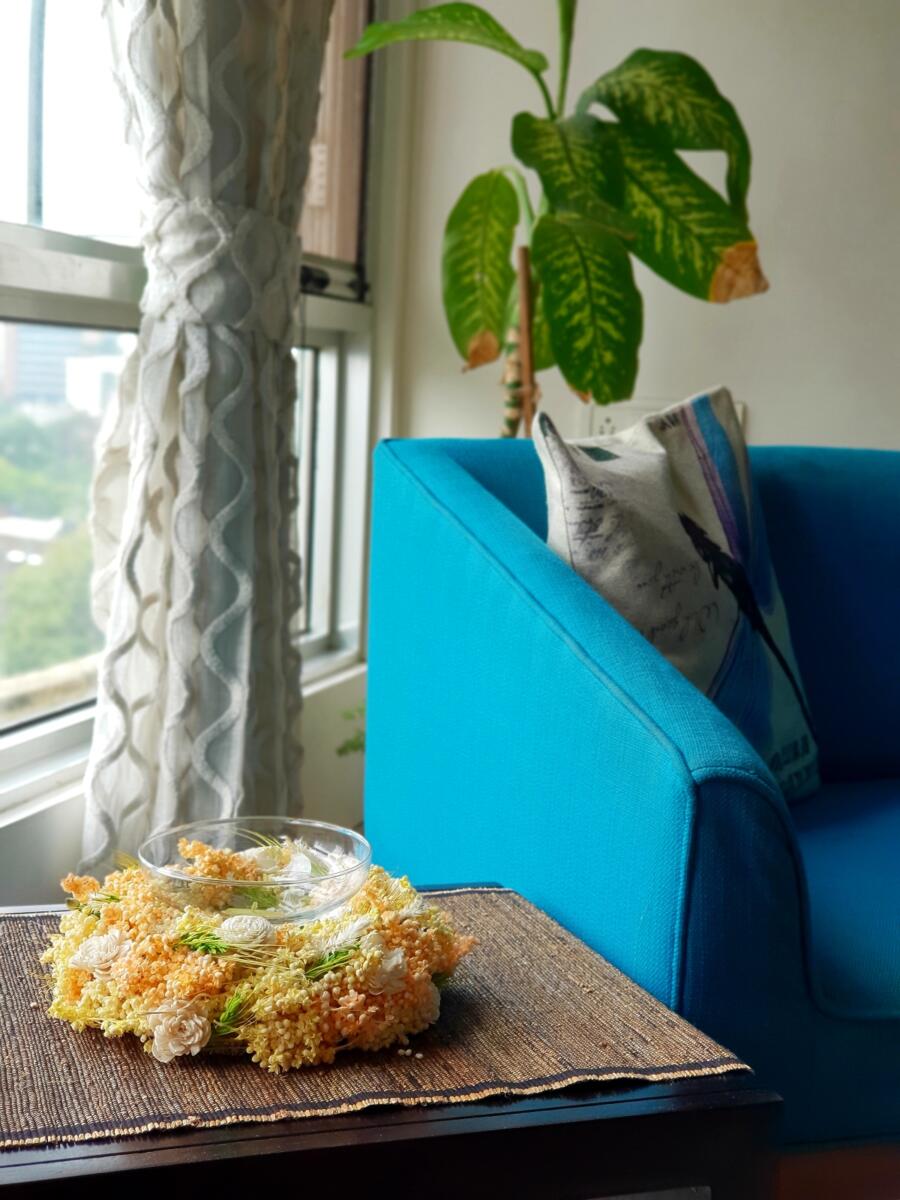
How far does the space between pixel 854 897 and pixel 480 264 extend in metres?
1.41

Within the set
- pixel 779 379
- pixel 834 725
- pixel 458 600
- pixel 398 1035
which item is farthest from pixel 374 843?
pixel 779 379

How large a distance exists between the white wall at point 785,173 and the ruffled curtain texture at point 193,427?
935mm

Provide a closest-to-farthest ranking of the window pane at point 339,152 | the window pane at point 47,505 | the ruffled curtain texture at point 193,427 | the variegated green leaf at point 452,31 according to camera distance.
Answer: the ruffled curtain texture at point 193,427 < the window pane at point 47,505 < the variegated green leaf at point 452,31 < the window pane at point 339,152

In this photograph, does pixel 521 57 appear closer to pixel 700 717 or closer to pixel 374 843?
pixel 374 843

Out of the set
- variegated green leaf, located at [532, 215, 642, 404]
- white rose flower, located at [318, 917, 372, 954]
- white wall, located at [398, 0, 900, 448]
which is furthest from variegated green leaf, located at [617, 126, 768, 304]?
white rose flower, located at [318, 917, 372, 954]

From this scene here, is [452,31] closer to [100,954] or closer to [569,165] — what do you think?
[569,165]

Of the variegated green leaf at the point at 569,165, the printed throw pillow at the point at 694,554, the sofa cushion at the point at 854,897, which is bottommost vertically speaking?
the sofa cushion at the point at 854,897

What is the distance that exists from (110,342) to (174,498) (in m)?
0.34

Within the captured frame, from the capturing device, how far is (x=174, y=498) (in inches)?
61.2

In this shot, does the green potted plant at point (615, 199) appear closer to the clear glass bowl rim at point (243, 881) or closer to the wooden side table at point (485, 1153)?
the clear glass bowl rim at point (243, 881)

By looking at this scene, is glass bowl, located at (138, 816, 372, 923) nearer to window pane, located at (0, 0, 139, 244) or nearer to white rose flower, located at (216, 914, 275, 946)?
white rose flower, located at (216, 914, 275, 946)

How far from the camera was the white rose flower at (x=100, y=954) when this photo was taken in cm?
75

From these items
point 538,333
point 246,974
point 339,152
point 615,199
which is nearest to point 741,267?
point 615,199

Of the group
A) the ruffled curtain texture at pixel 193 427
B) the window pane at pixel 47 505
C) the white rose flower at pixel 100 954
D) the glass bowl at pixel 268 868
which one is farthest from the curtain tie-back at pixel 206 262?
the white rose flower at pixel 100 954
